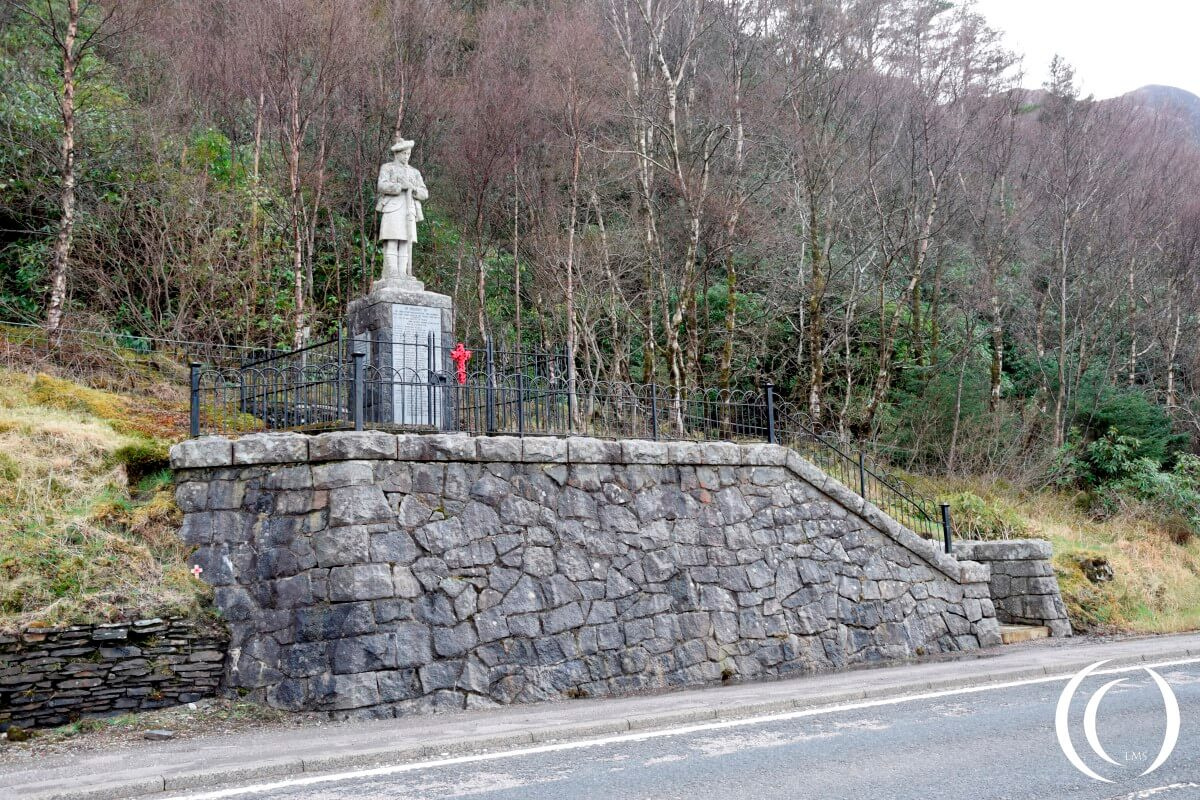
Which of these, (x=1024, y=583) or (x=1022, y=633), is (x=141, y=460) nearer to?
(x=1022, y=633)

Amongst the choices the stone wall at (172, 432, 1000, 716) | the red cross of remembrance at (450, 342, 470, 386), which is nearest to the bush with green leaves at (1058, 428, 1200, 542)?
the stone wall at (172, 432, 1000, 716)

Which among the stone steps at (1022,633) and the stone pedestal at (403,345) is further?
the stone steps at (1022,633)

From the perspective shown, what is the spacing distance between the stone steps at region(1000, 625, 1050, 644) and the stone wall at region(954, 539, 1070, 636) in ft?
0.53

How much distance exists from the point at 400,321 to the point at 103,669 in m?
4.95

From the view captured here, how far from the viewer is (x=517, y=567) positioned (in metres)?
9.44

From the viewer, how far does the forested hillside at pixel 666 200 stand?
16.5m

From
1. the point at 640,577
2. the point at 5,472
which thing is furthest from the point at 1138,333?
the point at 5,472

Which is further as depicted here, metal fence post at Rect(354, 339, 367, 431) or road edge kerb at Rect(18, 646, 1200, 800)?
metal fence post at Rect(354, 339, 367, 431)

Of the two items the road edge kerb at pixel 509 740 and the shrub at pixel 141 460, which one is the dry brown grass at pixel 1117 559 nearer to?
the road edge kerb at pixel 509 740

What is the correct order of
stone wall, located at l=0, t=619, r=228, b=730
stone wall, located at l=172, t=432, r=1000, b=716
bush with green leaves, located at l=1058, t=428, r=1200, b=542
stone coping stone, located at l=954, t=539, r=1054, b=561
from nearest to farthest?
stone wall, located at l=0, t=619, r=228, b=730, stone wall, located at l=172, t=432, r=1000, b=716, stone coping stone, located at l=954, t=539, r=1054, b=561, bush with green leaves, located at l=1058, t=428, r=1200, b=542

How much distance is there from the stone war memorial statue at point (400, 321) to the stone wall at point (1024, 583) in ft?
28.0

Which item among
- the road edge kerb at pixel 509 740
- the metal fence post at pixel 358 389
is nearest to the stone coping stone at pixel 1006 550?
the road edge kerb at pixel 509 740

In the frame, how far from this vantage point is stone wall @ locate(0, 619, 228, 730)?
7.55 meters

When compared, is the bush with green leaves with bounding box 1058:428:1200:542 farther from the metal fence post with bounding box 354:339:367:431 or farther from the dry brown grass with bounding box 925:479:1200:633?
the metal fence post with bounding box 354:339:367:431
